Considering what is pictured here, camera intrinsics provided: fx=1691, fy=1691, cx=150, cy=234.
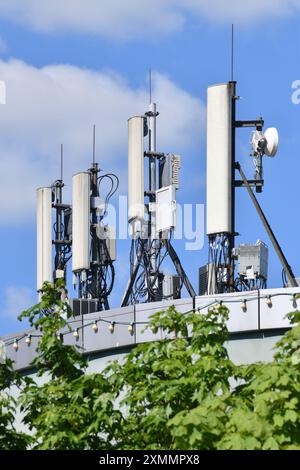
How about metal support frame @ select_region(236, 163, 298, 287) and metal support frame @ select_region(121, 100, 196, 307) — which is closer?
metal support frame @ select_region(236, 163, 298, 287)

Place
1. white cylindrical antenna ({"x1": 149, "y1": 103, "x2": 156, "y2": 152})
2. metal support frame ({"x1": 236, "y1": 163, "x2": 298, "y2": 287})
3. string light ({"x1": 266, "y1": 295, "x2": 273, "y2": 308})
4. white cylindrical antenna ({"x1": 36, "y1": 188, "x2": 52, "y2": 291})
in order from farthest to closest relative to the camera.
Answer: white cylindrical antenna ({"x1": 36, "y1": 188, "x2": 52, "y2": 291}) → white cylindrical antenna ({"x1": 149, "y1": 103, "x2": 156, "y2": 152}) → metal support frame ({"x1": 236, "y1": 163, "x2": 298, "y2": 287}) → string light ({"x1": 266, "y1": 295, "x2": 273, "y2": 308})

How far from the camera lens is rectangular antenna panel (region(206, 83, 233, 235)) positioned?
1599 inches

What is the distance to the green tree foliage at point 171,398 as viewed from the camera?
81.9 feet

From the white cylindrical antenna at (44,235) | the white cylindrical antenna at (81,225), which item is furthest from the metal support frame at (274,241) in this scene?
the white cylindrical antenna at (44,235)

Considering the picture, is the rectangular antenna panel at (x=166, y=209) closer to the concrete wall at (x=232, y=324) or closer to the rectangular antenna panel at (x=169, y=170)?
the rectangular antenna panel at (x=169, y=170)

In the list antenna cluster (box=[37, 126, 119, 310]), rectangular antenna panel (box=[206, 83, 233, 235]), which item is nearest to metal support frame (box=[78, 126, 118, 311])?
antenna cluster (box=[37, 126, 119, 310])

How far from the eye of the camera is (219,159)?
1610 inches

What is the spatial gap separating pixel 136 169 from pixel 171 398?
19238 mm

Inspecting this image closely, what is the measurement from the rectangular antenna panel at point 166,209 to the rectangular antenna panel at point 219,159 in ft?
13.0

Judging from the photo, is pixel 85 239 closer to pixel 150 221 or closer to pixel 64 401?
pixel 150 221

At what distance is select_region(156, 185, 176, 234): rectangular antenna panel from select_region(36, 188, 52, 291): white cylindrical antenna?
9.86 meters

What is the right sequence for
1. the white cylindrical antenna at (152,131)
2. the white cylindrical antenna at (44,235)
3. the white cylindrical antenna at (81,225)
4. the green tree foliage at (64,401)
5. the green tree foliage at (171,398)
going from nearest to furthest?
the green tree foliage at (171,398), the green tree foliage at (64,401), the white cylindrical antenna at (152,131), the white cylindrical antenna at (81,225), the white cylindrical antenna at (44,235)

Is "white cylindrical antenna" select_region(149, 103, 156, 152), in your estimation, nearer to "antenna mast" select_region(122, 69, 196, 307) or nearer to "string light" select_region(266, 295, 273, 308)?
"antenna mast" select_region(122, 69, 196, 307)
